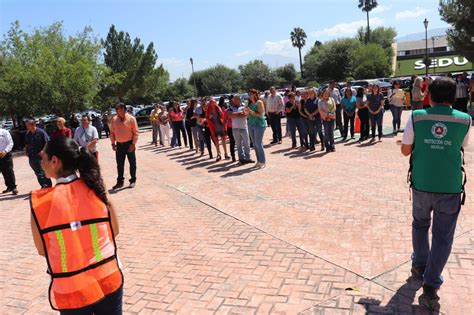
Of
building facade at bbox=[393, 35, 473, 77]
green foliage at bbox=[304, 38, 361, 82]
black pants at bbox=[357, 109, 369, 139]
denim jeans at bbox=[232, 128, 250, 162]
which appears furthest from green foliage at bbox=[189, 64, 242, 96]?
denim jeans at bbox=[232, 128, 250, 162]

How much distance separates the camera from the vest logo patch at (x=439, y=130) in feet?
10.5

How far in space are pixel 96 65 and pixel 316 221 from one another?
84.4 feet

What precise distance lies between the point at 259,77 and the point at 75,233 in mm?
66211

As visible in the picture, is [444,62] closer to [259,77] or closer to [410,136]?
[259,77]

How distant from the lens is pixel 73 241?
2104 mm

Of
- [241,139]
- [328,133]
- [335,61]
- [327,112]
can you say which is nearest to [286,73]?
[335,61]

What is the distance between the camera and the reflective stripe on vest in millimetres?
3193

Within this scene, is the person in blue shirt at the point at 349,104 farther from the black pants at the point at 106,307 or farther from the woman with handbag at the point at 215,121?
the black pants at the point at 106,307

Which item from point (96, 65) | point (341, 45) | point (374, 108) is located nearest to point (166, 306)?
point (374, 108)

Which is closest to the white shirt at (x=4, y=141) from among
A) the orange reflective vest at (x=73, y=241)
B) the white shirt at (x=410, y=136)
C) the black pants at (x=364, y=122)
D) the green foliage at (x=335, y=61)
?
the orange reflective vest at (x=73, y=241)

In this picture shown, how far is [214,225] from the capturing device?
600 cm

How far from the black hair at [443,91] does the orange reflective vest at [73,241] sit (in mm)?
2676

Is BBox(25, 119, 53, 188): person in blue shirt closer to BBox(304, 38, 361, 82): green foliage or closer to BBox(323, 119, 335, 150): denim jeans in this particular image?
BBox(323, 119, 335, 150): denim jeans

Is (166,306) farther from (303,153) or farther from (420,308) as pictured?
(303,153)
